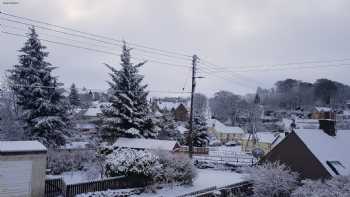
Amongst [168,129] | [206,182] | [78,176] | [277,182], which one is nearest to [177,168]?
[206,182]

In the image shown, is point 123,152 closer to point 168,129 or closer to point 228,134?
point 168,129

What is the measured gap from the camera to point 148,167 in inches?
909

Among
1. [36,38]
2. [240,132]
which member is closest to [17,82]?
[36,38]

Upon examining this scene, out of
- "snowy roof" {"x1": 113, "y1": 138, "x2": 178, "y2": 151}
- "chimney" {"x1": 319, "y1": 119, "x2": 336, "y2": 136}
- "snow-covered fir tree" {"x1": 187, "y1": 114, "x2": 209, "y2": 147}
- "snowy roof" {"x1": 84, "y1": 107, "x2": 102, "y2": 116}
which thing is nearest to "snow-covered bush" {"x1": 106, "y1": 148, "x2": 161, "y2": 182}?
"snowy roof" {"x1": 113, "y1": 138, "x2": 178, "y2": 151}

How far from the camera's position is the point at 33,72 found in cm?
3509

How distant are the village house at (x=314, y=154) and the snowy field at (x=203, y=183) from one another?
12.5 feet

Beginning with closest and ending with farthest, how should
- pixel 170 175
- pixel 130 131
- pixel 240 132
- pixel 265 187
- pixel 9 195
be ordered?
pixel 9 195 → pixel 265 187 → pixel 170 175 → pixel 130 131 → pixel 240 132

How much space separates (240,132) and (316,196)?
69.4 metres

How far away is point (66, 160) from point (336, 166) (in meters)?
20.7

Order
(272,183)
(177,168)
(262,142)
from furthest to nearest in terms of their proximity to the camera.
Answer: (262,142), (177,168), (272,183)

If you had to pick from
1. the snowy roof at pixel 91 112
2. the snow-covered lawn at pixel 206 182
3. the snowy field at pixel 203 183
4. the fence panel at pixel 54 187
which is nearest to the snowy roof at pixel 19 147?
the fence panel at pixel 54 187

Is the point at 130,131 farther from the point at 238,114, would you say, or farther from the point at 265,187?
the point at 238,114

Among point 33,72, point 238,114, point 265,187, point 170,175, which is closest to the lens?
point 265,187

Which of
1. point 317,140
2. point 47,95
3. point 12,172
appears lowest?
point 12,172
